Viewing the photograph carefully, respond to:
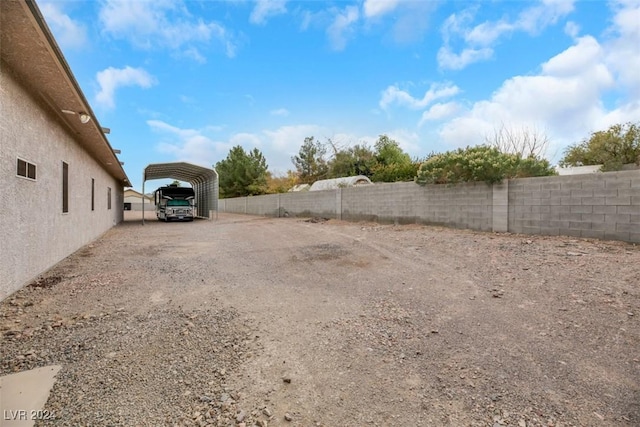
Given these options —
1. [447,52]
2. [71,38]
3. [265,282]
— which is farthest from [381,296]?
[447,52]

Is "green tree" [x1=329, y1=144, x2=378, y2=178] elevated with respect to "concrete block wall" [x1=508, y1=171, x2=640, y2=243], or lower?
elevated

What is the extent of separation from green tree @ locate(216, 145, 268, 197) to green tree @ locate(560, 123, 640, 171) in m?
27.3

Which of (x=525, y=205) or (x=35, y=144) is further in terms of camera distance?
(x=525, y=205)

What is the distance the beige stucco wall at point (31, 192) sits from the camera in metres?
3.87

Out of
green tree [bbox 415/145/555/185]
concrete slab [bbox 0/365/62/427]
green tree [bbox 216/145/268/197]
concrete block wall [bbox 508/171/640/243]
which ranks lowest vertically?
concrete slab [bbox 0/365/62/427]

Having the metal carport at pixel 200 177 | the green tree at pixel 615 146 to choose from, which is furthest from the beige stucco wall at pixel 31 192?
the green tree at pixel 615 146

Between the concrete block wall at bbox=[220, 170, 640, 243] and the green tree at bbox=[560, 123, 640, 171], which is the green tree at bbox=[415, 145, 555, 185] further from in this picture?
the green tree at bbox=[560, 123, 640, 171]

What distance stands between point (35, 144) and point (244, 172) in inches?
1142

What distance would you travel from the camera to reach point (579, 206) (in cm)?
701

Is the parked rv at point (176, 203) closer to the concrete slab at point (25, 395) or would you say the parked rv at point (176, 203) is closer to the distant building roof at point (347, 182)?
the distant building roof at point (347, 182)

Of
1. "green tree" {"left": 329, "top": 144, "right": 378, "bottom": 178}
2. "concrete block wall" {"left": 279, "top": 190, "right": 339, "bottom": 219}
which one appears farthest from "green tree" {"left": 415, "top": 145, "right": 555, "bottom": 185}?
"green tree" {"left": 329, "top": 144, "right": 378, "bottom": 178}

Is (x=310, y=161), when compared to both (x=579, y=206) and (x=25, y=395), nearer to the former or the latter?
(x=579, y=206)

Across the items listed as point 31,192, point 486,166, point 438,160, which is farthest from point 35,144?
point 438,160

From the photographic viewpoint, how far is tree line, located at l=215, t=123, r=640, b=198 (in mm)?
9047
